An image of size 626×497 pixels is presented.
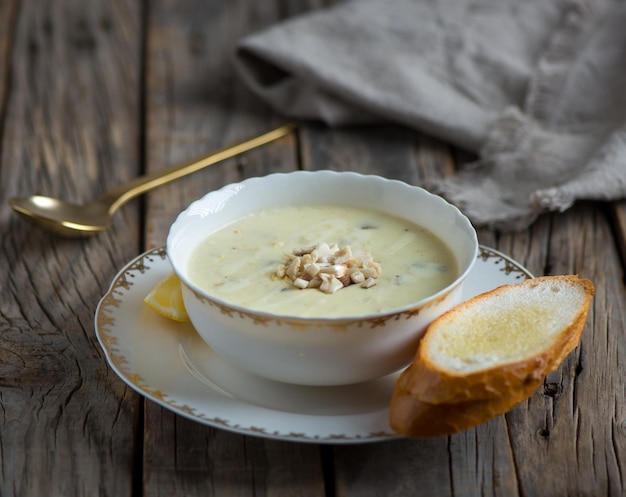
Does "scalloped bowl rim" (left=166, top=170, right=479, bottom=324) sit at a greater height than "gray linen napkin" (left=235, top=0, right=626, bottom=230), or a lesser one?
greater

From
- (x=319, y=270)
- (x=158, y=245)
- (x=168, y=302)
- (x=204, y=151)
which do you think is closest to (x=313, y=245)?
(x=319, y=270)

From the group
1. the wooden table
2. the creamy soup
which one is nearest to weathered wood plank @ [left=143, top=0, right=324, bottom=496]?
the wooden table

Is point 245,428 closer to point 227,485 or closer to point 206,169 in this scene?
point 227,485

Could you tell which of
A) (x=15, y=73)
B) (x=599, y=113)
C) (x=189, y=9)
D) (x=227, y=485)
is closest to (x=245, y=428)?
(x=227, y=485)

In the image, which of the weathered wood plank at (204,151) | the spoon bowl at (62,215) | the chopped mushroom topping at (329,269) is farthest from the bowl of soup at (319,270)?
the spoon bowl at (62,215)

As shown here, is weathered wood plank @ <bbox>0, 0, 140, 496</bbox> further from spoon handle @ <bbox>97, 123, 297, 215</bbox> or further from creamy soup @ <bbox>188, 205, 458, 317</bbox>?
creamy soup @ <bbox>188, 205, 458, 317</bbox>
